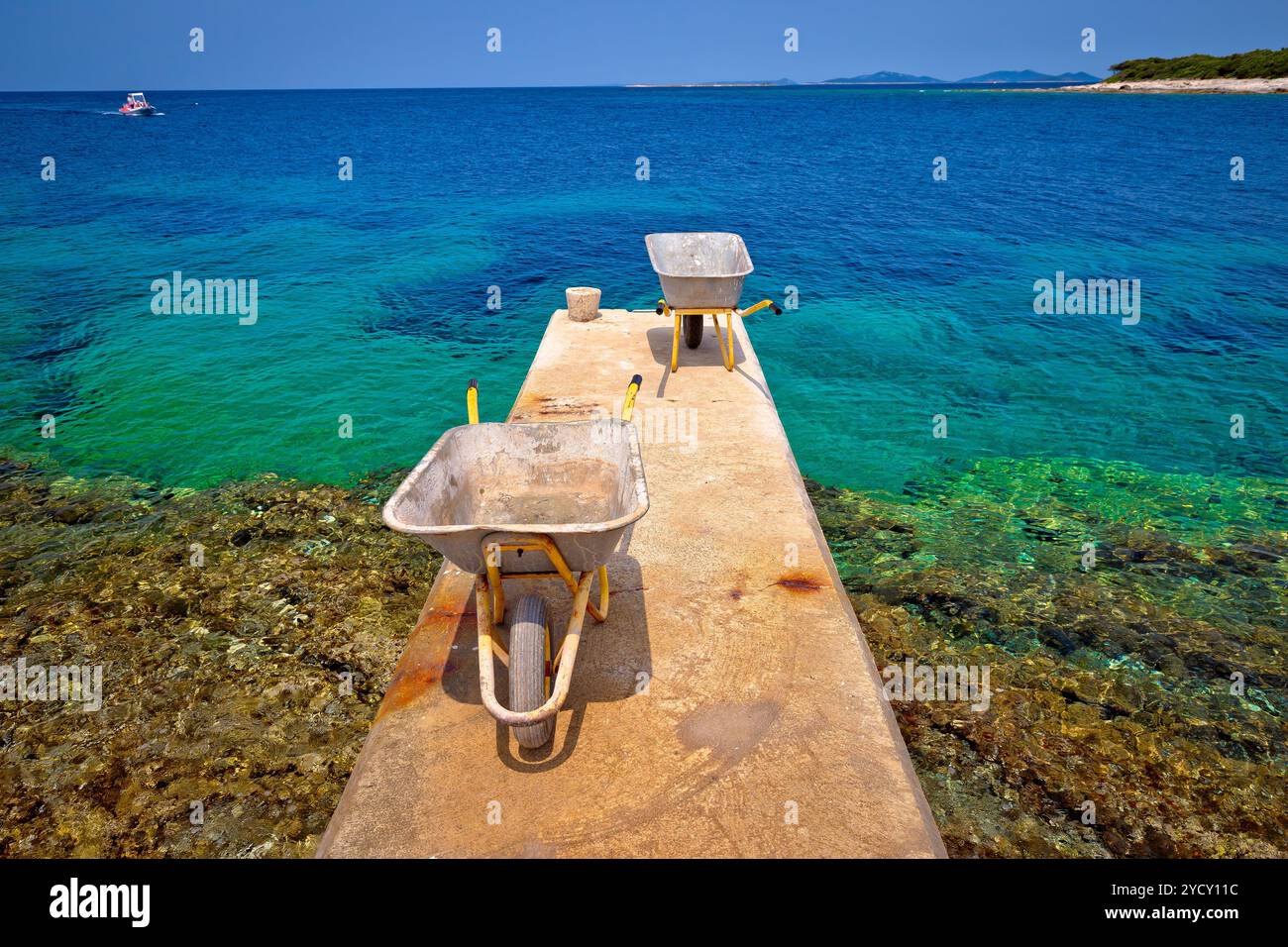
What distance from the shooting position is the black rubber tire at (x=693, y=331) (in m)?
9.90

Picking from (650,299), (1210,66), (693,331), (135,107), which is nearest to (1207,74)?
(1210,66)

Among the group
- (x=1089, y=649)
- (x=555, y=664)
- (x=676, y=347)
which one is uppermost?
(x=676, y=347)

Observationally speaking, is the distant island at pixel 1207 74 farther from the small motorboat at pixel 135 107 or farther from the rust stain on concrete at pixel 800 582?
the small motorboat at pixel 135 107

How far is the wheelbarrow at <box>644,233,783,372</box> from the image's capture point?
854 cm

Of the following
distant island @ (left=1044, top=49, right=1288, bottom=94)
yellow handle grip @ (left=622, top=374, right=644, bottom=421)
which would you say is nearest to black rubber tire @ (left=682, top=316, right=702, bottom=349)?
yellow handle grip @ (left=622, top=374, right=644, bottom=421)

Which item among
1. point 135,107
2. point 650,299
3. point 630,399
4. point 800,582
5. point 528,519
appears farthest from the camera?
point 135,107

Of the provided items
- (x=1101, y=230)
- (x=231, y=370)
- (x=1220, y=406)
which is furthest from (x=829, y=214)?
(x=231, y=370)

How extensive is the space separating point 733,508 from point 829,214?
24693 mm

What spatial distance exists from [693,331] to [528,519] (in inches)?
237

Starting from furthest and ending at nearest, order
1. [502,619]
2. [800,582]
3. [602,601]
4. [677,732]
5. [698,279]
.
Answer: [698,279] → [800,582] → [602,601] → [502,619] → [677,732]

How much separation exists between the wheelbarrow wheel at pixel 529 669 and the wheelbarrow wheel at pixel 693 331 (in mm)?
6918

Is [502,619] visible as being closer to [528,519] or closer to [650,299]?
[528,519]

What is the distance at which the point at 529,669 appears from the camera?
356 cm

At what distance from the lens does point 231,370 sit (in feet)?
43.7
